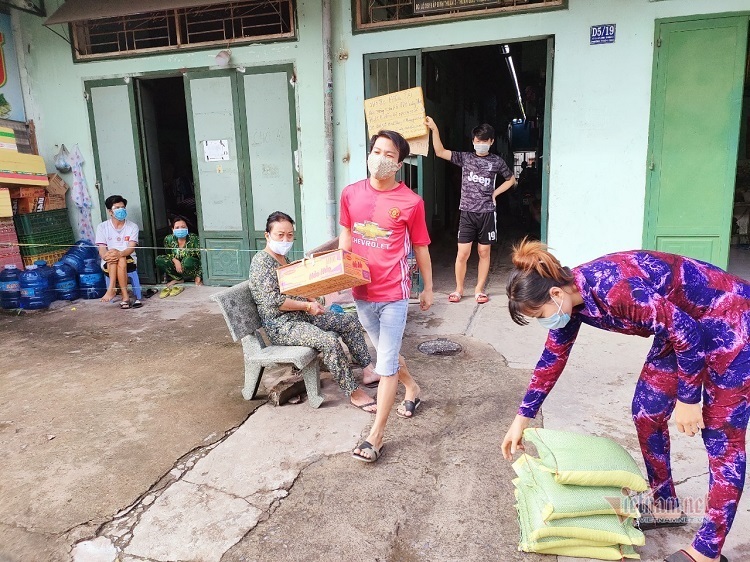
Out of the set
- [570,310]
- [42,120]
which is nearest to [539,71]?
[42,120]

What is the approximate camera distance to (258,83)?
6.75 m

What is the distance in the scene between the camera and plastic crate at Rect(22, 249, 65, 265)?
7188 millimetres

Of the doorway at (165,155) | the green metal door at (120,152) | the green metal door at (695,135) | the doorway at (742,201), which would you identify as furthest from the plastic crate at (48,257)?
the doorway at (742,201)

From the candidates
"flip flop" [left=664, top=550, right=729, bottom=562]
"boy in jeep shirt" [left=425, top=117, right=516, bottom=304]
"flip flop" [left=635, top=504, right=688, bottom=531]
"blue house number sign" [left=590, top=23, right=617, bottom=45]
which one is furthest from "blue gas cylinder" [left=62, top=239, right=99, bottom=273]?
"flip flop" [left=664, top=550, right=729, bottom=562]

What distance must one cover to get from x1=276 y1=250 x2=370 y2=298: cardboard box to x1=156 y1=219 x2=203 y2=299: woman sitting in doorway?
15.0ft

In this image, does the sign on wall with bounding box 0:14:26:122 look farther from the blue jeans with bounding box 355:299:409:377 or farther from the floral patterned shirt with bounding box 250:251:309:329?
the blue jeans with bounding box 355:299:409:377

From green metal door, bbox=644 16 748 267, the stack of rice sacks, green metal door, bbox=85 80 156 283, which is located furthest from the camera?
green metal door, bbox=85 80 156 283

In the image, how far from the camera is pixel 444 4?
233 inches

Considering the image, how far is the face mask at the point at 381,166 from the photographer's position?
302 cm

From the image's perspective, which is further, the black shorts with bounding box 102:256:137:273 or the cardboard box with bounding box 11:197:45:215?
the cardboard box with bounding box 11:197:45:215

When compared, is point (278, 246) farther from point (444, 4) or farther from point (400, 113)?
point (444, 4)

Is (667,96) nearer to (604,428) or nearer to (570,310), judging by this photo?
(604,428)

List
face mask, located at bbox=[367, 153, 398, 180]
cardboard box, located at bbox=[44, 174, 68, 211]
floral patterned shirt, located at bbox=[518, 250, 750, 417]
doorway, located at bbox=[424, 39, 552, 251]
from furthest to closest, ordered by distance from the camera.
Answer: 1. doorway, located at bbox=[424, 39, 552, 251]
2. cardboard box, located at bbox=[44, 174, 68, 211]
3. face mask, located at bbox=[367, 153, 398, 180]
4. floral patterned shirt, located at bbox=[518, 250, 750, 417]

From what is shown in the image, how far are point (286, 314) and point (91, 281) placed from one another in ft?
14.8
